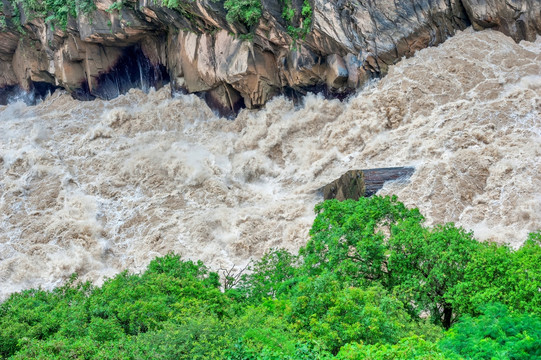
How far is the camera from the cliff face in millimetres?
25016

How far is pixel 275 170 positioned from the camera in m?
25.1

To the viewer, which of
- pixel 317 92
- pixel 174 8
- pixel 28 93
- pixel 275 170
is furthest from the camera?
pixel 28 93

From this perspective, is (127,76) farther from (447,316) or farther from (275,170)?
(447,316)

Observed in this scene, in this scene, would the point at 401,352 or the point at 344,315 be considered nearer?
the point at 401,352

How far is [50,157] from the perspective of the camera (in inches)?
1101

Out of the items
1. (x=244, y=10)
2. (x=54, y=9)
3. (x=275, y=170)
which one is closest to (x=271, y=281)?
(x=275, y=170)

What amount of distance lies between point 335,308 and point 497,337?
2601mm

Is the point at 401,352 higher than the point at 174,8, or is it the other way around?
the point at 174,8

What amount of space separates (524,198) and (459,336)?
400 inches

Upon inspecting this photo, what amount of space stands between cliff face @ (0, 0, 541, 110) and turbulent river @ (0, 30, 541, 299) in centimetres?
85

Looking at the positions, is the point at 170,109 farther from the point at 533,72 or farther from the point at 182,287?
the point at 182,287

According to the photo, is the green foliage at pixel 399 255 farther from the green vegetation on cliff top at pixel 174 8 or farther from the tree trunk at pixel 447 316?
the green vegetation on cliff top at pixel 174 8

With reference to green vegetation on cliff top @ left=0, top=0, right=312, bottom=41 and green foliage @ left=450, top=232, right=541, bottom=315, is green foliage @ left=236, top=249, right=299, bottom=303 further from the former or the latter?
green vegetation on cliff top @ left=0, top=0, right=312, bottom=41

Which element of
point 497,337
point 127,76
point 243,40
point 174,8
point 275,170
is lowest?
point 275,170
